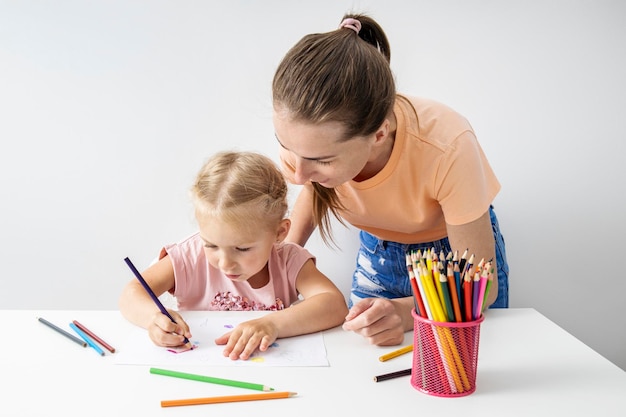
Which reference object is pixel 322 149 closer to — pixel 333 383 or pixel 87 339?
pixel 333 383

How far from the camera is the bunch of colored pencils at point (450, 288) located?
0.84 metres

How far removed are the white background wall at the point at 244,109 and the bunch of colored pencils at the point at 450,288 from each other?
38.3 inches

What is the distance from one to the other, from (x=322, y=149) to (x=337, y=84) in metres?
0.11

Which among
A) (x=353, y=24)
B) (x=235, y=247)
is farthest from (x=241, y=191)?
(x=353, y=24)

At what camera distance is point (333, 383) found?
2.98 feet

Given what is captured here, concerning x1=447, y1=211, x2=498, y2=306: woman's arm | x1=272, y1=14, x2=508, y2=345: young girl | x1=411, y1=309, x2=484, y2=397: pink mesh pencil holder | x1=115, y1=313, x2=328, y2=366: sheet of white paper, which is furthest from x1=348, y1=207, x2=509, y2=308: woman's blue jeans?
x1=411, y1=309, x2=484, y2=397: pink mesh pencil holder

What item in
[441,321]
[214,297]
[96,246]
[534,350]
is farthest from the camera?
[96,246]

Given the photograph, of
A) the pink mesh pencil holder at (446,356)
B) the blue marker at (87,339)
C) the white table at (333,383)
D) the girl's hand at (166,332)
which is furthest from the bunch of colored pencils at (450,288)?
the blue marker at (87,339)

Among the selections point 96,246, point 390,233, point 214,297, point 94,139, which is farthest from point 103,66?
point 390,233

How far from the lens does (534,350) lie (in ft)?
3.39

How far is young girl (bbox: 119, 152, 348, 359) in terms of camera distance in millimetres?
1077

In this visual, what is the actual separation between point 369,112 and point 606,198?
106 cm

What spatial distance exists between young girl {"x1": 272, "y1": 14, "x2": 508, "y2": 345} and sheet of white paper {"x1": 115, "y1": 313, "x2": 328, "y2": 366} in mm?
81

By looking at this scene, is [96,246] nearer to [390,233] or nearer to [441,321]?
[390,233]
